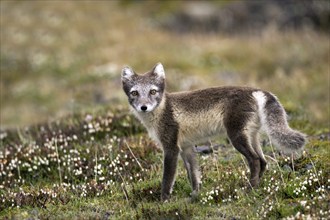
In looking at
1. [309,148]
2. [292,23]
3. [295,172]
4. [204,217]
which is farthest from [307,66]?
[204,217]

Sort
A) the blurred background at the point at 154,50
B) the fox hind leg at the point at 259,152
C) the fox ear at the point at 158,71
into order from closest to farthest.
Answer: the fox hind leg at the point at 259,152 < the fox ear at the point at 158,71 < the blurred background at the point at 154,50

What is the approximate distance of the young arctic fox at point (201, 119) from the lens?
707cm

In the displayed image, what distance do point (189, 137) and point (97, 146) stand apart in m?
2.28

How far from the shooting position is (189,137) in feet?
25.1

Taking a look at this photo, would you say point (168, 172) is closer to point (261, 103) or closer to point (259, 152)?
point (259, 152)

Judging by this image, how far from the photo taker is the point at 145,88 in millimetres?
7684

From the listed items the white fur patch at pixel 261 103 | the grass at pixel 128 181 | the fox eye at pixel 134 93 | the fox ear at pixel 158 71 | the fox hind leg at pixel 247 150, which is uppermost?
the fox ear at pixel 158 71

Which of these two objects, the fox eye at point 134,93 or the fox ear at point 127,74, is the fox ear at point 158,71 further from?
the fox eye at point 134,93

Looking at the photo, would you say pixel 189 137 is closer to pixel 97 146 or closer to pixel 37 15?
pixel 97 146

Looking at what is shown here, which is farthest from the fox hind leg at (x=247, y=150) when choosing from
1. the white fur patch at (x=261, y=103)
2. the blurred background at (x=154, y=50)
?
the blurred background at (x=154, y=50)

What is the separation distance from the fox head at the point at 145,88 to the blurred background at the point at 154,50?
14.8 feet

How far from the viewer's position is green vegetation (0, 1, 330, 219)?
6.94 metres

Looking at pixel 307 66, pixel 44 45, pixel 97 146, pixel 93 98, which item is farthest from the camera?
pixel 44 45

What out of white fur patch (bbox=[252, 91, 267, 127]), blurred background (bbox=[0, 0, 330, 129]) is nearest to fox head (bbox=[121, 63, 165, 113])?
white fur patch (bbox=[252, 91, 267, 127])
